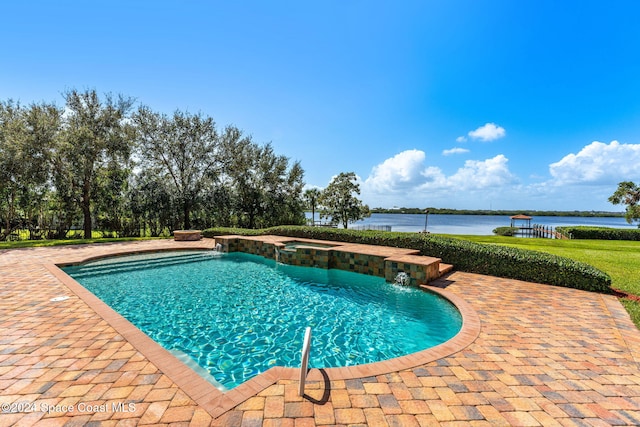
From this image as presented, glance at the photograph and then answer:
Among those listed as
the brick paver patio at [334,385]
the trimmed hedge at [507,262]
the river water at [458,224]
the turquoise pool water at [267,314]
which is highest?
the trimmed hedge at [507,262]

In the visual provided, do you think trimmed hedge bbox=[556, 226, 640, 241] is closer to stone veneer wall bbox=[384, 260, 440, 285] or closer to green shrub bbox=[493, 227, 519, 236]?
green shrub bbox=[493, 227, 519, 236]

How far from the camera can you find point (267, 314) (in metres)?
5.70

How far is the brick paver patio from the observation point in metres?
2.41

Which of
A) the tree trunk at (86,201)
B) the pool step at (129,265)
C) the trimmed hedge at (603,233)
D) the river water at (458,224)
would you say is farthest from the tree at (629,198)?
the tree trunk at (86,201)

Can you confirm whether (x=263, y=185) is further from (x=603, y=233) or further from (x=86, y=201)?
(x=603, y=233)

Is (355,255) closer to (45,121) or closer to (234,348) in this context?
(234,348)

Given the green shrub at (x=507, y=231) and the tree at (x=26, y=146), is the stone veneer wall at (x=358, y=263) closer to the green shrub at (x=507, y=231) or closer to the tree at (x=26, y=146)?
the tree at (x=26, y=146)

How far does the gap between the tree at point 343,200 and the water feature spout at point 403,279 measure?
74.9 ft

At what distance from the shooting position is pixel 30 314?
476 cm

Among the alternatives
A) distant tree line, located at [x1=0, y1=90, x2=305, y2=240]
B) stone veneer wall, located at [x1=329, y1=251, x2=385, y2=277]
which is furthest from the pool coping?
distant tree line, located at [x1=0, y1=90, x2=305, y2=240]

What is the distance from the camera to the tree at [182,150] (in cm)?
2025

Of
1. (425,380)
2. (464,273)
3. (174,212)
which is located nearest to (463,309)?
(425,380)

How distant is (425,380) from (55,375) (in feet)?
13.9

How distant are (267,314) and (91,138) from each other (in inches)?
703
